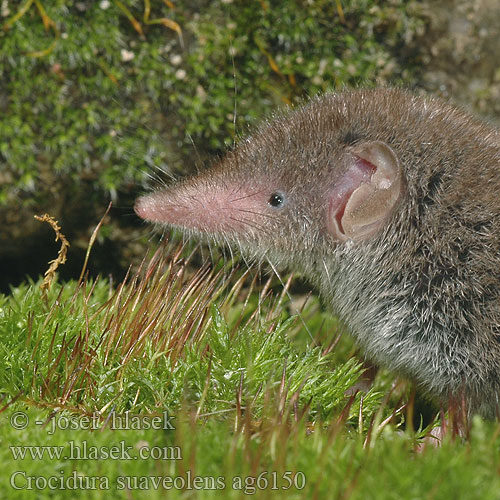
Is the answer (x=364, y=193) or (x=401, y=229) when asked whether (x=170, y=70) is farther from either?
(x=401, y=229)

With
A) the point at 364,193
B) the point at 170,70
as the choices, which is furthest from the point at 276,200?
the point at 170,70

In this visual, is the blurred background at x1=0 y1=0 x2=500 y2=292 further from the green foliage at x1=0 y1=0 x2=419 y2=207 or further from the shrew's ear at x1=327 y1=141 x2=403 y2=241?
the shrew's ear at x1=327 y1=141 x2=403 y2=241

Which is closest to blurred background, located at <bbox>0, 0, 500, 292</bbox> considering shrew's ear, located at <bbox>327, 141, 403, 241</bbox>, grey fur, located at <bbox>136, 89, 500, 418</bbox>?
grey fur, located at <bbox>136, 89, 500, 418</bbox>

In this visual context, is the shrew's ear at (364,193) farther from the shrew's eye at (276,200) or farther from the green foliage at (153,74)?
the green foliage at (153,74)

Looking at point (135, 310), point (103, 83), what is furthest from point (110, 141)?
point (135, 310)

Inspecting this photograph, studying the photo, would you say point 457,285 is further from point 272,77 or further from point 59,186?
point 59,186
